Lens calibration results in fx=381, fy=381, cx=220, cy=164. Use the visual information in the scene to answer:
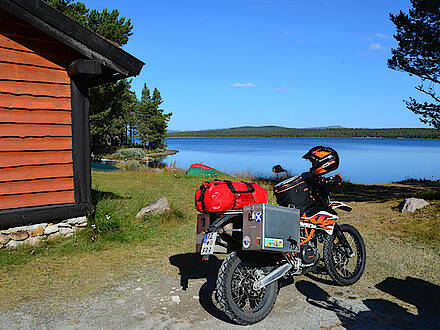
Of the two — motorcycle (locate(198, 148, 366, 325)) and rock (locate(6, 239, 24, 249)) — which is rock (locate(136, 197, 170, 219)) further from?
motorcycle (locate(198, 148, 366, 325))

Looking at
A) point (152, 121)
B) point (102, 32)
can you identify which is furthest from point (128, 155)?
point (152, 121)

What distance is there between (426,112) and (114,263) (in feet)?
39.6

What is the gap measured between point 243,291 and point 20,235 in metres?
4.63

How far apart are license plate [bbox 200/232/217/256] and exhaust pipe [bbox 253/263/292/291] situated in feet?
2.19

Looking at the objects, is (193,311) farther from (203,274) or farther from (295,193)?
(295,193)

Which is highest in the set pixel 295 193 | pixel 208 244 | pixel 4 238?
pixel 295 193

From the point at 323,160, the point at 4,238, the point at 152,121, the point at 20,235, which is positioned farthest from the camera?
the point at 152,121

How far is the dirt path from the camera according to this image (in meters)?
4.31

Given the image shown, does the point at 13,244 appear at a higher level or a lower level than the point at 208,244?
lower

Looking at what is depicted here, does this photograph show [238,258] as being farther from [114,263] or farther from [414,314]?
[114,263]

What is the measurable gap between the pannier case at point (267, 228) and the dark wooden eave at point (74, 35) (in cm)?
458

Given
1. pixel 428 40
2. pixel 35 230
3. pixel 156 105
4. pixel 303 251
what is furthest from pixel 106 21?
pixel 156 105

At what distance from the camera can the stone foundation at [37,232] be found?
268 inches

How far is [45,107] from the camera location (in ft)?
23.2
